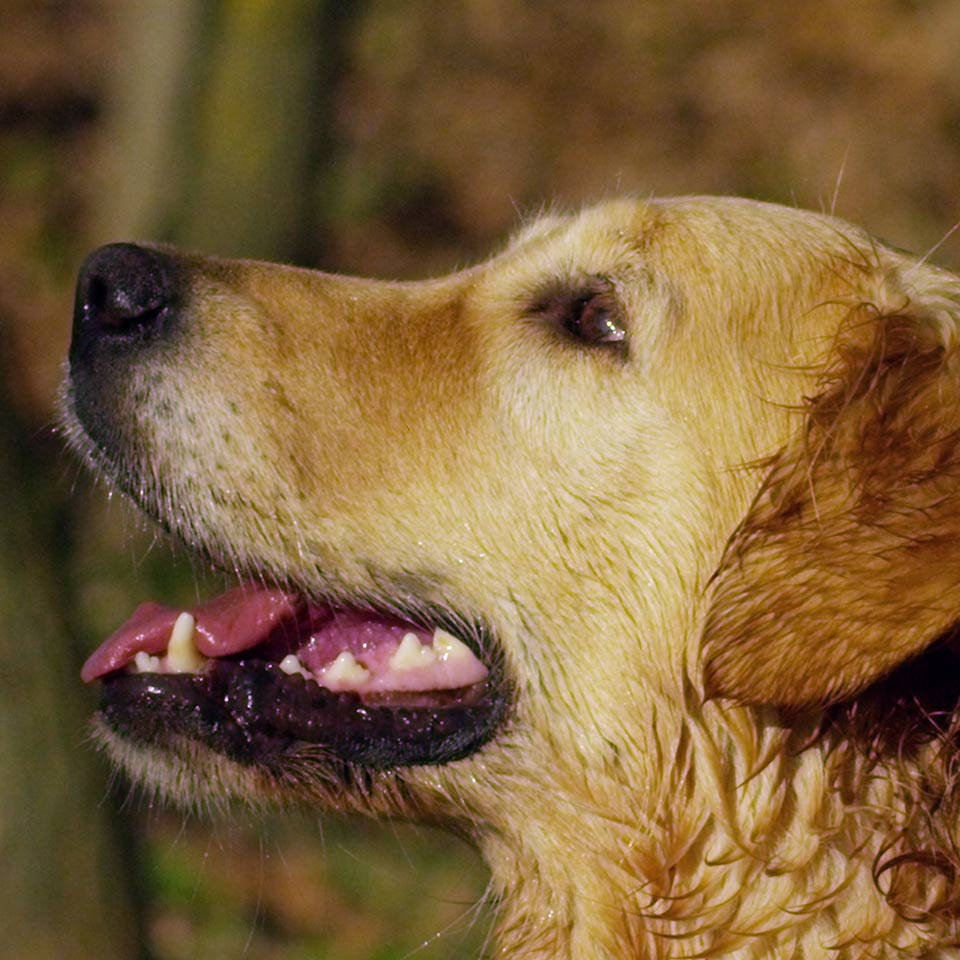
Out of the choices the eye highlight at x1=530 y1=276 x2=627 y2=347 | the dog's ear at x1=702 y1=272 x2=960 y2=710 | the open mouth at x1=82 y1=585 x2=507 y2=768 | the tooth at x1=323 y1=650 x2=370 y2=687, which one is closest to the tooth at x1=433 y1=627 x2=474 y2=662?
the open mouth at x1=82 y1=585 x2=507 y2=768

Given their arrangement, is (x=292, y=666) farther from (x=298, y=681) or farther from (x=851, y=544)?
(x=851, y=544)

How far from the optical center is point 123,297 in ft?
10.4

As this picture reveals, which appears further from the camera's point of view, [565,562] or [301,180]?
[301,180]

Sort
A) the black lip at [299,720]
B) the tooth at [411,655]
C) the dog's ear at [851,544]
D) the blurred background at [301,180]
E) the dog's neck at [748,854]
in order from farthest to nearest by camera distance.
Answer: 1. the blurred background at [301,180]
2. the tooth at [411,655]
3. the black lip at [299,720]
4. the dog's neck at [748,854]
5. the dog's ear at [851,544]

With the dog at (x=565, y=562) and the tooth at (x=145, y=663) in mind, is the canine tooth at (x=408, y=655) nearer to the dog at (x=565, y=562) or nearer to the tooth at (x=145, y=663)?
the dog at (x=565, y=562)

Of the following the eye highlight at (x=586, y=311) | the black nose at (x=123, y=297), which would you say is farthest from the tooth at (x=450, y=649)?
the black nose at (x=123, y=297)

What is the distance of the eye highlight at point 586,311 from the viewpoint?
317cm

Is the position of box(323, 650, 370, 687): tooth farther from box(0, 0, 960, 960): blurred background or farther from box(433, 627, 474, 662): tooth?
box(0, 0, 960, 960): blurred background

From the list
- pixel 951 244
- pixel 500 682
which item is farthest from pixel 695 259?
pixel 951 244

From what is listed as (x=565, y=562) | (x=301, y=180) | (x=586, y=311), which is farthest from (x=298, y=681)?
(x=301, y=180)

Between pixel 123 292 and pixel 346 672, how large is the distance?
96cm

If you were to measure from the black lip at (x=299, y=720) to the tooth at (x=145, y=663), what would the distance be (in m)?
0.07

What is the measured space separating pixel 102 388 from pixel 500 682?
1064 mm

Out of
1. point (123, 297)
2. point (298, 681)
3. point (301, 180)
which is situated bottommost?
point (301, 180)
